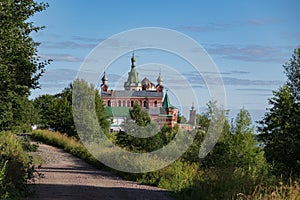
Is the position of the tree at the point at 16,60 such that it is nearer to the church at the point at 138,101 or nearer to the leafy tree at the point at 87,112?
the leafy tree at the point at 87,112

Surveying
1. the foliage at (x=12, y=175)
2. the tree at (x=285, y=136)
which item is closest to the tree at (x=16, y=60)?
the foliage at (x=12, y=175)

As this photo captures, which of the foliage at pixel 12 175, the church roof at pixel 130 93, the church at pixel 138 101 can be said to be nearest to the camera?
the foliage at pixel 12 175

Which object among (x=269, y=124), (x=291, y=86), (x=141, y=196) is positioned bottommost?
(x=141, y=196)

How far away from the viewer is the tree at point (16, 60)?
15.1m

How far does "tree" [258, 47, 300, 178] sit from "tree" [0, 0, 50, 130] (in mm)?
9036

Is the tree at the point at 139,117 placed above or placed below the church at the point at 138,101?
below

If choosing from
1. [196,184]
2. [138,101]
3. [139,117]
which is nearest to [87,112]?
[139,117]

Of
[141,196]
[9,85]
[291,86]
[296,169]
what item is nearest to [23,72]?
[9,85]

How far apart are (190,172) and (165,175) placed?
1.35m

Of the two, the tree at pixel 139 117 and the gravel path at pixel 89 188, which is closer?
the gravel path at pixel 89 188

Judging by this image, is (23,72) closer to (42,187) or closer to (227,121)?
(42,187)

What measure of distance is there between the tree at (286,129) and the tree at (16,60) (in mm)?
9036

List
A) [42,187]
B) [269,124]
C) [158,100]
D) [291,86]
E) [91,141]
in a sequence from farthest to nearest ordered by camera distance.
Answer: [158,100]
[91,141]
[269,124]
[291,86]
[42,187]

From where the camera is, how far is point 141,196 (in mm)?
15414
